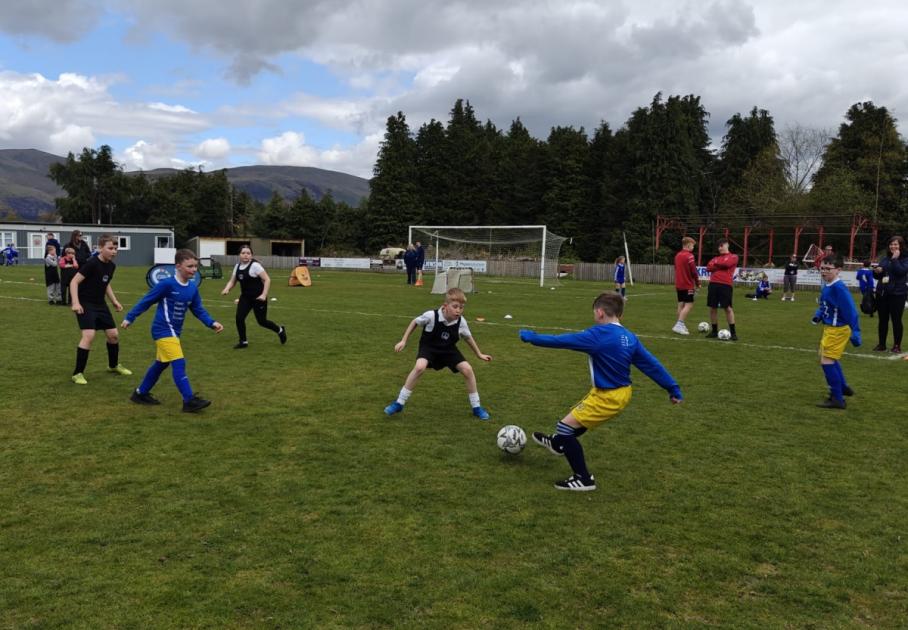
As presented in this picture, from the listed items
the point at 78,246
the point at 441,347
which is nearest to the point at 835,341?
the point at 441,347

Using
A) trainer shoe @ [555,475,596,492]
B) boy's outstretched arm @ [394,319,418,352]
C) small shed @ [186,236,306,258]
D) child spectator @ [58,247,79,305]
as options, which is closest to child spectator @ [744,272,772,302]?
boy's outstretched arm @ [394,319,418,352]

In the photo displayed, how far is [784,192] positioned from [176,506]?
222ft

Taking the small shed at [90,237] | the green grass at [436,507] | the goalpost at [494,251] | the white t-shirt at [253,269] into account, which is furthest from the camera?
the small shed at [90,237]

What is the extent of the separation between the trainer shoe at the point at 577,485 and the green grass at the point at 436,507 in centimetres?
7

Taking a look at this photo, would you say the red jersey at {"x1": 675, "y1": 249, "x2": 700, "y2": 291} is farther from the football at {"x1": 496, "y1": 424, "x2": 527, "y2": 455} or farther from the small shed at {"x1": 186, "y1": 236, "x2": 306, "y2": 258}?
the small shed at {"x1": 186, "y1": 236, "x2": 306, "y2": 258}

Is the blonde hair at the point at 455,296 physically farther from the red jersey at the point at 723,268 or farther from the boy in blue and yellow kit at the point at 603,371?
the red jersey at the point at 723,268

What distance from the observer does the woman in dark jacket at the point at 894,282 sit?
38.4 ft

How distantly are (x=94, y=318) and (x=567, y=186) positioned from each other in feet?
232

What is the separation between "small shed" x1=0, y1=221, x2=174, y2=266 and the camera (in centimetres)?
5562

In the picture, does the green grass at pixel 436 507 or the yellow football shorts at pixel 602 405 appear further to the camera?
the yellow football shorts at pixel 602 405

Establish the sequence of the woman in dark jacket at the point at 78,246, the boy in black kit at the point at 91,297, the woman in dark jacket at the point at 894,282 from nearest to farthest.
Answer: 1. the boy in black kit at the point at 91,297
2. the woman in dark jacket at the point at 894,282
3. the woman in dark jacket at the point at 78,246

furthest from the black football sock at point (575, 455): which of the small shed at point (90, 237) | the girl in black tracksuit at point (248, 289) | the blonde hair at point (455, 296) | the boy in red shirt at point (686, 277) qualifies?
the small shed at point (90, 237)

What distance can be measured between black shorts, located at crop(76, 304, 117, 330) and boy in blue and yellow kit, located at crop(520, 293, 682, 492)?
6406 millimetres

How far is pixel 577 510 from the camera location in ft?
15.8
